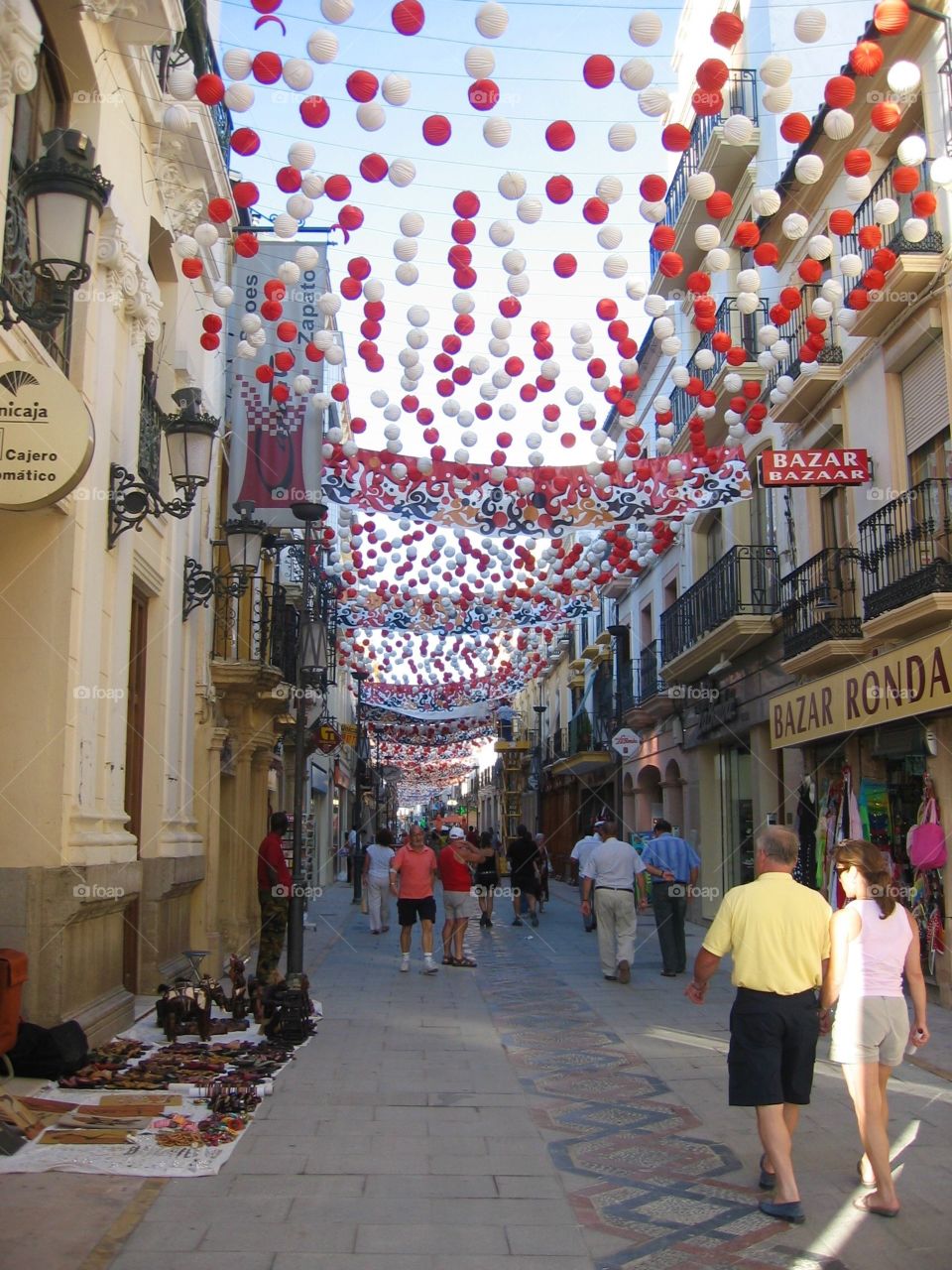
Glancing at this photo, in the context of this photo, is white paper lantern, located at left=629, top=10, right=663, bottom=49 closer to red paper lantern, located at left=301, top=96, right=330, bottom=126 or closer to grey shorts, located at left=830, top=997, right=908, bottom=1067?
red paper lantern, located at left=301, top=96, right=330, bottom=126

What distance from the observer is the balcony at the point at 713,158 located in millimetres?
17234

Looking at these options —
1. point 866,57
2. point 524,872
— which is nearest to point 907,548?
point 866,57

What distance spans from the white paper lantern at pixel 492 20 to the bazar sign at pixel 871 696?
6174 mm

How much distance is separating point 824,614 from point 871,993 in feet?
30.2

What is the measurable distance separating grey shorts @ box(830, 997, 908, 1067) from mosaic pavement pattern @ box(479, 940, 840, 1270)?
2.62ft

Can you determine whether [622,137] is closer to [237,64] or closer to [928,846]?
[237,64]

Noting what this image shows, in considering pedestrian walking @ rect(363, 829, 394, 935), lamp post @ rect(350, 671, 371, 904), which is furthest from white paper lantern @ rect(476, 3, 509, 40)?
lamp post @ rect(350, 671, 371, 904)

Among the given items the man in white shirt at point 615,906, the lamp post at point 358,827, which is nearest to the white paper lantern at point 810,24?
the man in white shirt at point 615,906

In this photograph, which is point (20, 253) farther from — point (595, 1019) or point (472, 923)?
point (472, 923)

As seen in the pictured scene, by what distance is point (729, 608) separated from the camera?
1764cm

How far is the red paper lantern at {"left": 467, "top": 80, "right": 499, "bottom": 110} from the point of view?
254 inches

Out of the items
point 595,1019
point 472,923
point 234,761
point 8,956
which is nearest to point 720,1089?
point 595,1019

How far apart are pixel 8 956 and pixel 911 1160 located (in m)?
4.85

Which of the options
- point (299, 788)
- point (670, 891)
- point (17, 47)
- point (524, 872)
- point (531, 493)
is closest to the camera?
point (17, 47)
